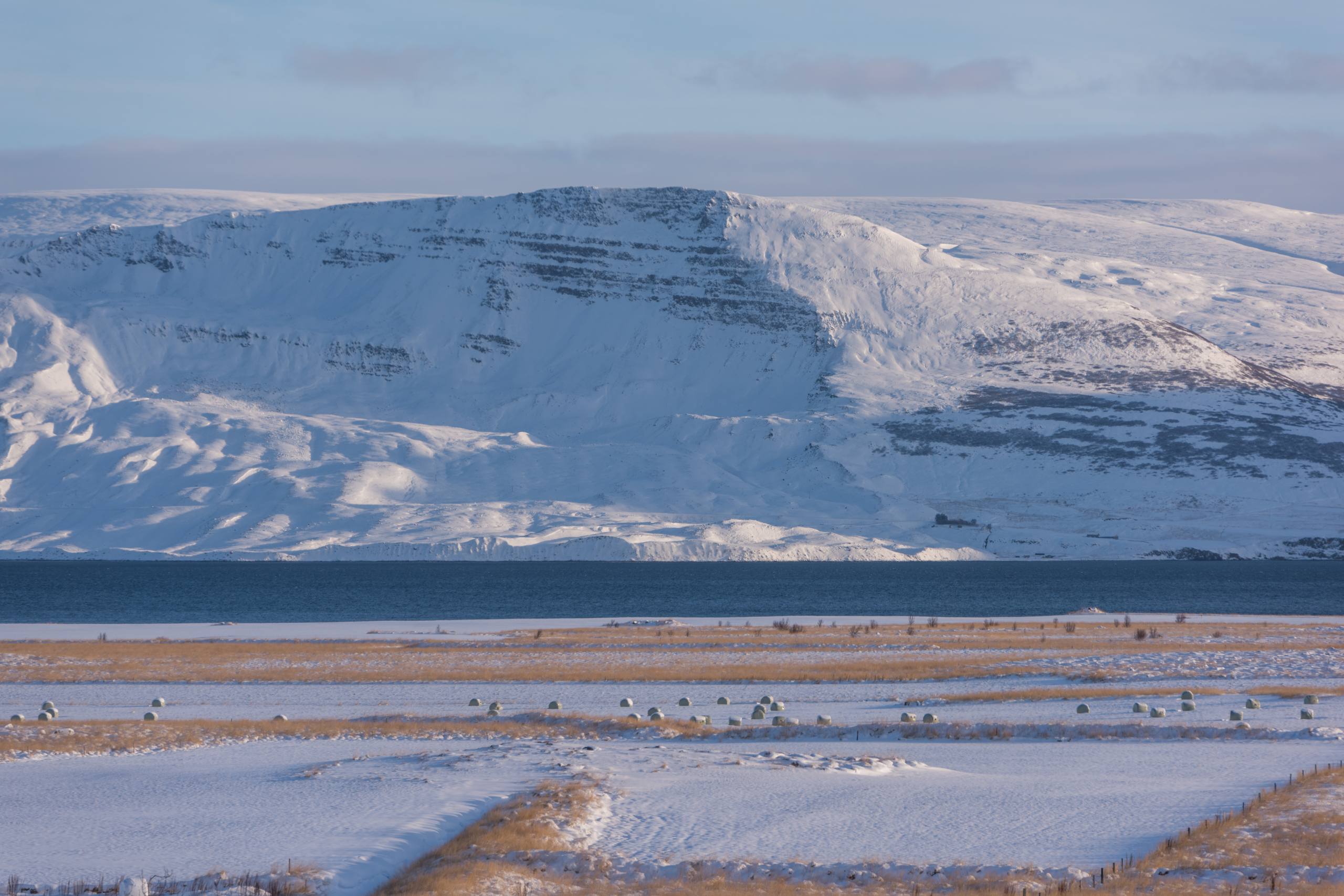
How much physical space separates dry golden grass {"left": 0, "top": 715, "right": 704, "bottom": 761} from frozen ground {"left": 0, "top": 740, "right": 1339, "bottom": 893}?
1621 millimetres

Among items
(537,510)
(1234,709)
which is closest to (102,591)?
(537,510)

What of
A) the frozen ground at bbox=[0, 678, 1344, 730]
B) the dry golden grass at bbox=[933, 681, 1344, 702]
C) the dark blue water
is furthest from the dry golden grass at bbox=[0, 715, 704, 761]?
the dark blue water

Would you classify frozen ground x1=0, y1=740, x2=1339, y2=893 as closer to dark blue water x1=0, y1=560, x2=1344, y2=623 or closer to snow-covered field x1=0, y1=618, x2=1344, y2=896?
snow-covered field x1=0, y1=618, x2=1344, y2=896

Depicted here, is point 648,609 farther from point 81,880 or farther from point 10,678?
point 81,880

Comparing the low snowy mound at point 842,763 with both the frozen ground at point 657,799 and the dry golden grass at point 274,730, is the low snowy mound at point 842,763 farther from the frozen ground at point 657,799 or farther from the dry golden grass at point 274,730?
the dry golden grass at point 274,730

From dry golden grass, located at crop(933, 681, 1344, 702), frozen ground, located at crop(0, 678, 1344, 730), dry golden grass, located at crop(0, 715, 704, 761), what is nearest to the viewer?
dry golden grass, located at crop(0, 715, 704, 761)

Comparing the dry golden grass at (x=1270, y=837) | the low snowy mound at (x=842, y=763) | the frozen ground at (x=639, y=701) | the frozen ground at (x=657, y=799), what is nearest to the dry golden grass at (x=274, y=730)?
the frozen ground at (x=657, y=799)

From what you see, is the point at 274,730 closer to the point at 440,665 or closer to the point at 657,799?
the point at 657,799

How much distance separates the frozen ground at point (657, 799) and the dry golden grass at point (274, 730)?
1.62 meters

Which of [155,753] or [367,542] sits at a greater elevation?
[155,753]

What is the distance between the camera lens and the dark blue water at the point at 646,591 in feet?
341

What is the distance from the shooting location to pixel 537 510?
19750 centimetres

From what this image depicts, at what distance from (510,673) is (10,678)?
19196 millimetres

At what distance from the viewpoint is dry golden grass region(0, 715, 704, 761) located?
34.4m
